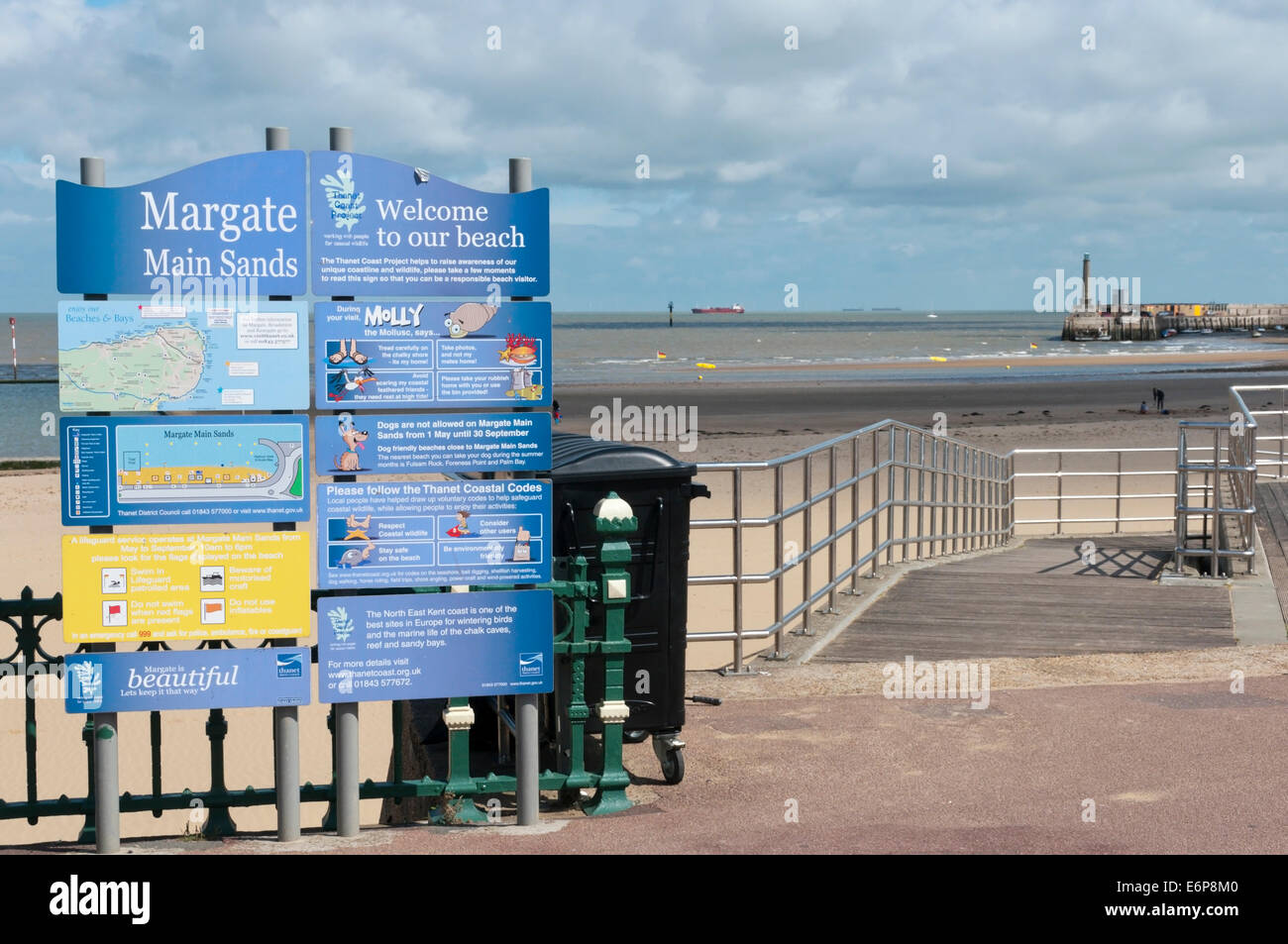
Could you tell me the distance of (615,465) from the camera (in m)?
5.63

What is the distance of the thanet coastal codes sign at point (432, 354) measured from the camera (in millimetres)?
4875

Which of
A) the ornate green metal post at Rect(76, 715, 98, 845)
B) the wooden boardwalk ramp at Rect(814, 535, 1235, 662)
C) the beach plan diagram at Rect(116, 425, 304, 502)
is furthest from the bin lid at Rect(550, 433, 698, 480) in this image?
the wooden boardwalk ramp at Rect(814, 535, 1235, 662)

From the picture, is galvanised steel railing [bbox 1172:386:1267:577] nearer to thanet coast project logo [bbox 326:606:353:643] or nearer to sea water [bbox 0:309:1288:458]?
thanet coast project logo [bbox 326:606:353:643]

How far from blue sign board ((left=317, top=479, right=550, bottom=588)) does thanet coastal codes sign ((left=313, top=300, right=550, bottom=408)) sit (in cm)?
32

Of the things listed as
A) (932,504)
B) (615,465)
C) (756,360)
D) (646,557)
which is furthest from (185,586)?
(756,360)

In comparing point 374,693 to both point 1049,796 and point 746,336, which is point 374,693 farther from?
point 746,336

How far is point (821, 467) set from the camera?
2522 cm

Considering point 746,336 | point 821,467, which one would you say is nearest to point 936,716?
point 821,467

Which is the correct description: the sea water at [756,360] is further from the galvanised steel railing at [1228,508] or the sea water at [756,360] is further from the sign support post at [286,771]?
the sign support post at [286,771]

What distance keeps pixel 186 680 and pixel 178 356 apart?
1152mm

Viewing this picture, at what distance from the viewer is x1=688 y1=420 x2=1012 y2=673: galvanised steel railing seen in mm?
7785

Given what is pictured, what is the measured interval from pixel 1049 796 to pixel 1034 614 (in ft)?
14.1

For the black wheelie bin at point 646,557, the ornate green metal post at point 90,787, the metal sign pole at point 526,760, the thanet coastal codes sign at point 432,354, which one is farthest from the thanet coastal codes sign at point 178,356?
the black wheelie bin at point 646,557

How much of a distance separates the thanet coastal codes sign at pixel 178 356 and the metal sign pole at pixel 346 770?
1.56ft
